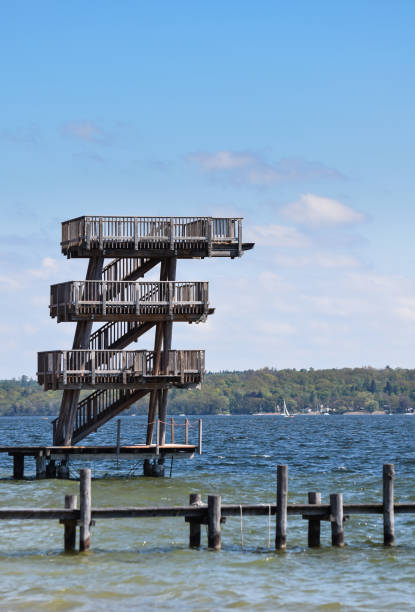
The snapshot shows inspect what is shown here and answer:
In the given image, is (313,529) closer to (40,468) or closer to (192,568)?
(192,568)

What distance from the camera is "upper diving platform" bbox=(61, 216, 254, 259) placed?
4322cm

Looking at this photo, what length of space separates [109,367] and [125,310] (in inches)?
95.2

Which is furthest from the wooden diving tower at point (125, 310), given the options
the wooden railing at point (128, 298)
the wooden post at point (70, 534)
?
the wooden post at point (70, 534)

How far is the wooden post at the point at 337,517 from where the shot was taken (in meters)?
27.1

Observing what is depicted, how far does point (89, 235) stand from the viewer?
43031 mm

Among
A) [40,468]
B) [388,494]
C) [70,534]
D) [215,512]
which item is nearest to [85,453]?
[40,468]

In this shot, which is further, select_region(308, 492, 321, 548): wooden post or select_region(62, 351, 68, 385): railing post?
select_region(62, 351, 68, 385): railing post

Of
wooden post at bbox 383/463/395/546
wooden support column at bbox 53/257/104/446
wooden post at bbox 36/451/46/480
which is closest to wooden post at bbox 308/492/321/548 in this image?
wooden post at bbox 383/463/395/546

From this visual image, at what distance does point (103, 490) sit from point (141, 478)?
402 cm

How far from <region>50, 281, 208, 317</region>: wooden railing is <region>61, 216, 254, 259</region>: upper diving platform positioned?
1.46 metres

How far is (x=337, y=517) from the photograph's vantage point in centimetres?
2722

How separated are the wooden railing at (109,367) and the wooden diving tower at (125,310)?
4cm

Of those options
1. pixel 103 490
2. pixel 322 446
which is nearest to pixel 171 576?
pixel 103 490

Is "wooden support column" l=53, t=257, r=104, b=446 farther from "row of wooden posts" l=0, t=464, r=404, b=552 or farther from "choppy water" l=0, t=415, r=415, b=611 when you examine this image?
"row of wooden posts" l=0, t=464, r=404, b=552
